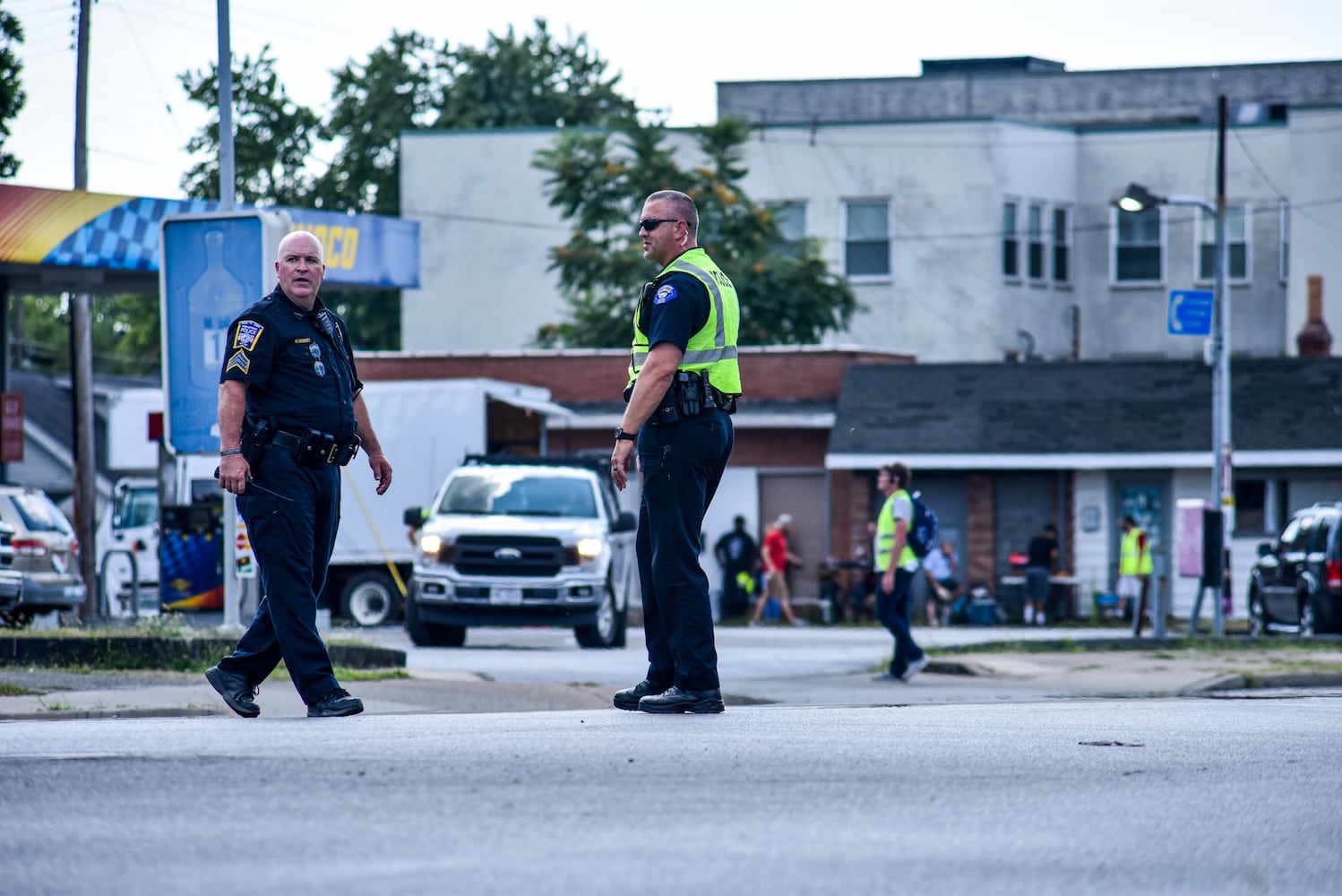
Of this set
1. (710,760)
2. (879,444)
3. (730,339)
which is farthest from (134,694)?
(879,444)

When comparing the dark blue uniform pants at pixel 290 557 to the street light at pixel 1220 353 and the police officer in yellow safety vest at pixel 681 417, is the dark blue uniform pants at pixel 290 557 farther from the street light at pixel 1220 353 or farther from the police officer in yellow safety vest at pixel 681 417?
the street light at pixel 1220 353

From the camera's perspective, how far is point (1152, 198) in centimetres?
2562

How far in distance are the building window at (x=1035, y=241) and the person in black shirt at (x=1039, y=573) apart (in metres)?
11.1

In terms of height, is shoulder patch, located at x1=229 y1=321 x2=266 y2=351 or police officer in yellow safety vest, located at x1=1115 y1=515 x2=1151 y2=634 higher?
shoulder patch, located at x1=229 y1=321 x2=266 y2=351

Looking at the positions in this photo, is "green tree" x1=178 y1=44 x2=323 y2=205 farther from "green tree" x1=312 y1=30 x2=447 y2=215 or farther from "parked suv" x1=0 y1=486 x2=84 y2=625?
"parked suv" x1=0 y1=486 x2=84 y2=625

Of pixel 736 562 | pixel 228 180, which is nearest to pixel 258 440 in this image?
pixel 228 180

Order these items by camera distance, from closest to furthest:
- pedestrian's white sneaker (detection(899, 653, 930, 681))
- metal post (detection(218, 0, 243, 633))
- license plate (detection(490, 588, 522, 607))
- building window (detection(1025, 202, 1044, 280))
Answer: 1. metal post (detection(218, 0, 243, 633))
2. pedestrian's white sneaker (detection(899, 653, 930, 681))
3. license plate (detection(490, 588, 522, 607))
4. building window (detection(1025, 202, 1044, 280))

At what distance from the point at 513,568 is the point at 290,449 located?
39.6ft

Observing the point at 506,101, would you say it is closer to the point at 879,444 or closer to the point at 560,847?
the point at 879,444

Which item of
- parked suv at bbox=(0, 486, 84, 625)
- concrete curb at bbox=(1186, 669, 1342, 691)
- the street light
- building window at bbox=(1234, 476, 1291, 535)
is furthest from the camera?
building window at bbox=(1234, 476, 1291, 535)

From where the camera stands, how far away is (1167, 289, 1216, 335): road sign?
25625mm

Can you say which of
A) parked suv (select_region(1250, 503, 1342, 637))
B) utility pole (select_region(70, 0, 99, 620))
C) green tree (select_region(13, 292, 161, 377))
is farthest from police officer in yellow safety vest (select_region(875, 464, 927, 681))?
green tree (select_region(13, 292, 161, 377))

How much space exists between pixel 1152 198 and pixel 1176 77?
1129 inches

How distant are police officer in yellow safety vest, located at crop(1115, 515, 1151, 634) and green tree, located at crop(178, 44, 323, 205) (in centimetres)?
2573
